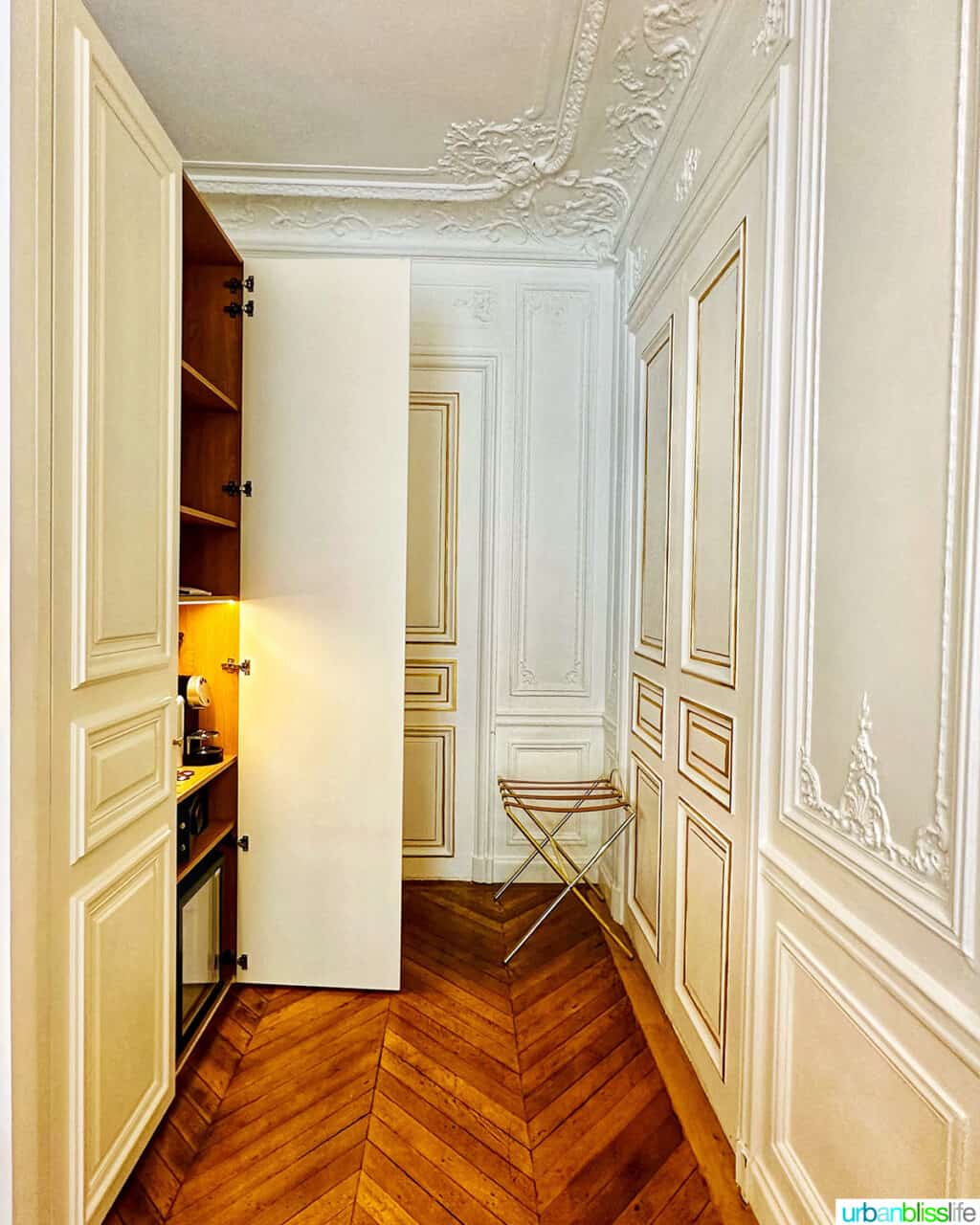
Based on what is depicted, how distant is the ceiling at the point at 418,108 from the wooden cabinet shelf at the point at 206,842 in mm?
2367

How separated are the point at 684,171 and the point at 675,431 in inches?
30.3

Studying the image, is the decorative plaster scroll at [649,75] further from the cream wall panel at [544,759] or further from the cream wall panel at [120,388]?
the cream wall panel at [544,759]

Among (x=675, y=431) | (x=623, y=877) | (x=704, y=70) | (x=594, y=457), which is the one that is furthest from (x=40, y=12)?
(x=623, y=877)

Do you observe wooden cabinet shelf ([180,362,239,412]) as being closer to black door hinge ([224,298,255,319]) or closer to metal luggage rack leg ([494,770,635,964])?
black door hinge ([224,298,255,319])

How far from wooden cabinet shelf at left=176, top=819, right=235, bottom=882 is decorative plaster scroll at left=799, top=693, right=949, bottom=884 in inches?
64.1

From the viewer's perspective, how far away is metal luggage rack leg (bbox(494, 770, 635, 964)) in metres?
2.80

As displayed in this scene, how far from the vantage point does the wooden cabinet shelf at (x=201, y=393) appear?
2090 millimetres

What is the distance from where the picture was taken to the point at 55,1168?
4.46 feet

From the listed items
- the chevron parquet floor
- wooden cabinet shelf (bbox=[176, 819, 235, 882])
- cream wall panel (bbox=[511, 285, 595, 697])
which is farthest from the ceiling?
the chevron parquet floor

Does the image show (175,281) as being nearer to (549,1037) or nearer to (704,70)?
(704,70)

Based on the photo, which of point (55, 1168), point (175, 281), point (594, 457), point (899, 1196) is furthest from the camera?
point (594, 457)

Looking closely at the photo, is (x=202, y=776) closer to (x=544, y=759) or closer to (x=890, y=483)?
(x=544, y=759)

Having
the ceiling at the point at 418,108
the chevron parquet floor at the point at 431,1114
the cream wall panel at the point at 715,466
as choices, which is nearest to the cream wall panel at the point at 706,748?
the cream wall panel at the point at 715,466

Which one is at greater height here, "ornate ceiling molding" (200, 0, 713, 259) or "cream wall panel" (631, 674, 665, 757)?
"ornate ceiling molding" (200, 0, 713, 259)
